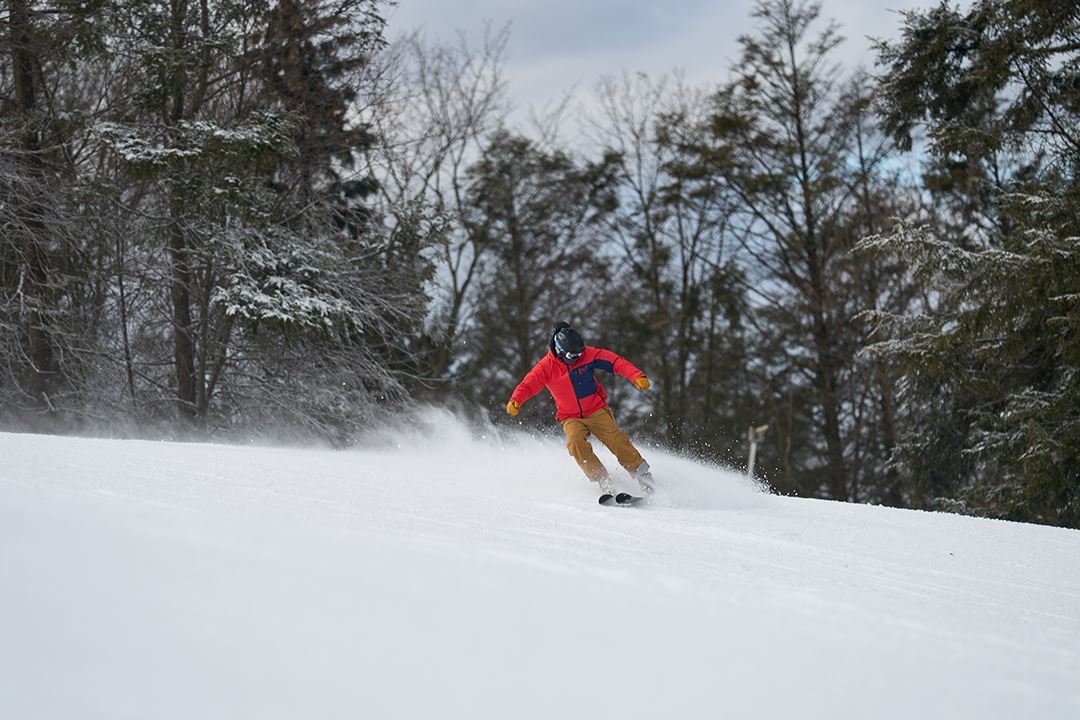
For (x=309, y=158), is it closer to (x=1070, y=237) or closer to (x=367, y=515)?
(x=1070, y=237)

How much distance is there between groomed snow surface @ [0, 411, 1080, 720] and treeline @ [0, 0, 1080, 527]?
29.9 feet

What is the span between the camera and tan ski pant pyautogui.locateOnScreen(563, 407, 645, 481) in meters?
8.47

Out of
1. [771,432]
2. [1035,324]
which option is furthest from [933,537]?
[771,432]

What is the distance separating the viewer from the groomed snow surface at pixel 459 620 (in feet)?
10.1

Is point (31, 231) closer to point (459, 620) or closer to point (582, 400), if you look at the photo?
point (582, 400)

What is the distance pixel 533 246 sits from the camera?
27109 mm

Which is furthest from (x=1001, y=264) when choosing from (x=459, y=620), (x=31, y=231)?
(x=31, y=231)

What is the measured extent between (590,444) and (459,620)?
4955 mm

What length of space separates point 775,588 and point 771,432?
24.3m

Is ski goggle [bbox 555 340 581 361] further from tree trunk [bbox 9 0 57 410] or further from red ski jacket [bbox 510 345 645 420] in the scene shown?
tree trunk [bbox 9 0 57 410]

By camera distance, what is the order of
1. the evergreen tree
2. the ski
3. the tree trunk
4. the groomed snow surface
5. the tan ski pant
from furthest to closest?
1. the tree trunk
2. the evergreen tree
3. the tan ski pant
4. the ski
5. the groomed snow surface

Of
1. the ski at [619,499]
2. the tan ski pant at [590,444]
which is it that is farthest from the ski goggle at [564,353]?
the ski at [619,499]

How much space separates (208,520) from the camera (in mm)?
4480

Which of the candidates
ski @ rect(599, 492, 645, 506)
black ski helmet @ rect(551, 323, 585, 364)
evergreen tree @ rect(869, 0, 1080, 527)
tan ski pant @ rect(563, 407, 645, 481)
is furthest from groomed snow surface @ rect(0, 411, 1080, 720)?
evergreen tree @ rect(869, 0, 1080, 527)
